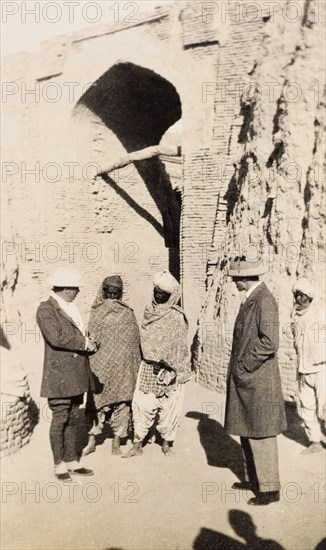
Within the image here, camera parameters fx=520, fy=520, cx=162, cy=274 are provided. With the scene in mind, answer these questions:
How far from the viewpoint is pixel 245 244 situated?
7980 mm

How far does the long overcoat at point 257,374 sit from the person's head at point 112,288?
53.2 inches

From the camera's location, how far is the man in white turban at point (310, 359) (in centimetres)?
479

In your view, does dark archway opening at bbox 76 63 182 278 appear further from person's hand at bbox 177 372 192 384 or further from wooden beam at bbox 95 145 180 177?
person's hand at bbox 177 372 192 384

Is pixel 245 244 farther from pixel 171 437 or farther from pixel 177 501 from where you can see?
pixel 177 501

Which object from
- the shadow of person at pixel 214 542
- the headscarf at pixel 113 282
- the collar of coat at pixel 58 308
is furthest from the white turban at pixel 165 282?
the shadow of person at pixel 214 542

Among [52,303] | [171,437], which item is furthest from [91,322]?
[171,437]

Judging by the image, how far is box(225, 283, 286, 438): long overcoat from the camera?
380 cm

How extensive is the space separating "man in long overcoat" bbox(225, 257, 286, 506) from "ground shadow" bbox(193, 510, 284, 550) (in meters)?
0.31

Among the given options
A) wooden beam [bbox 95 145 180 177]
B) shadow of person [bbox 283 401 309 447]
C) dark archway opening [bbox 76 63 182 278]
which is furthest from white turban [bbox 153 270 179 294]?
dark archway opening [bbox 76 63 182 278]

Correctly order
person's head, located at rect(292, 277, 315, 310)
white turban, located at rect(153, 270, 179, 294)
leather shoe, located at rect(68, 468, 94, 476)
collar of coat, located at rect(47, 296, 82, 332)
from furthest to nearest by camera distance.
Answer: person's head, located at rect(292, 277, 315, 310) → white turban, located at rect(153, 270, 179, 294) → leather shoe, located at rect(68, 468, 94, 476) → collar of coat, located at rect(47, 296, 82, 332)

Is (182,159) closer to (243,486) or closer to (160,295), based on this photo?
(160,295)

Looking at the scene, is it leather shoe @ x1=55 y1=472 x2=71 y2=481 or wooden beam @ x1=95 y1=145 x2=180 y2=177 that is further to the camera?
wooden beam @ x1=95 y1=145 x2=180 y2=177

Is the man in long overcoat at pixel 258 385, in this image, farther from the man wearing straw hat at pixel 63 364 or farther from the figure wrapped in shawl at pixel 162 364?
the man wearing straw hat at pixel 63 364

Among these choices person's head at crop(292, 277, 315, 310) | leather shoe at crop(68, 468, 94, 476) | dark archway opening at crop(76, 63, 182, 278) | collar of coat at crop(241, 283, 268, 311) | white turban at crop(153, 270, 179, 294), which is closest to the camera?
collar of coat at crop(241, 283, 268, 311)
